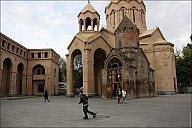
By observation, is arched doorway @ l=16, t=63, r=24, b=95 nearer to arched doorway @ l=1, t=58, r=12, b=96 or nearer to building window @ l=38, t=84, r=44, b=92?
building window @ l=38, t=84, r=44, b=92

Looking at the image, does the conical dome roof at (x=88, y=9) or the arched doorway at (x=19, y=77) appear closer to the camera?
the conical dome roof at (x=88, y=9)

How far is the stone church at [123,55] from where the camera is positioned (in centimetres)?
2402

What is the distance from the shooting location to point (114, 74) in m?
24.5

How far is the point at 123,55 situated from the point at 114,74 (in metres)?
2.86

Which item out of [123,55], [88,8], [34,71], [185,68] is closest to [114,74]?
[123,55]

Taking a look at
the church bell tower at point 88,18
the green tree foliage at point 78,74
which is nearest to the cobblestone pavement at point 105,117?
the church bell tower at point 88,18

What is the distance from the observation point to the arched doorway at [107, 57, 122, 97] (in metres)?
23.7

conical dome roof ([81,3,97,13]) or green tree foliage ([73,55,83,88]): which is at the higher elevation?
conical dome roof ([81,3,97,13])

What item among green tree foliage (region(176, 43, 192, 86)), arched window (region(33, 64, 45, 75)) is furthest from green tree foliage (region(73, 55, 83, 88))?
green tree foliage (region(176, 43, 192, 86))

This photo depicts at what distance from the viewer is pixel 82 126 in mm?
7055

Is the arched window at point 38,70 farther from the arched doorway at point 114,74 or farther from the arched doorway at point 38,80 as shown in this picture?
the arched doorway at point 114,74

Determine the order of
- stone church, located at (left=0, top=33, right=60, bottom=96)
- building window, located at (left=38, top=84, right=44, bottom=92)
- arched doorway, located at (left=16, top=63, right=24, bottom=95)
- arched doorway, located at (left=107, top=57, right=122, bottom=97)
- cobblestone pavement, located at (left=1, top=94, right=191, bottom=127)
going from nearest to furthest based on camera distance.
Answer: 1. cobblestone pavement, located at (left=1, top=94, right=191, bottom=127)
2. arched doorway, located at (left=107, top=57, right=122, bottom=97)
3. stone church, located at (left=0, top=33, right=60, bottom=96)
4. arched doorway, located at (left=16, top=63, right=24, bottom=95)
5. building window, located at (left=38, top=84, right=44, bottom=92)

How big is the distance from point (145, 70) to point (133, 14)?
1721 centimetres

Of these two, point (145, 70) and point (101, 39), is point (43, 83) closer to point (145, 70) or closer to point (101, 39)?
point (101, 39)
